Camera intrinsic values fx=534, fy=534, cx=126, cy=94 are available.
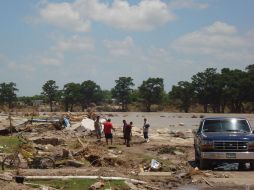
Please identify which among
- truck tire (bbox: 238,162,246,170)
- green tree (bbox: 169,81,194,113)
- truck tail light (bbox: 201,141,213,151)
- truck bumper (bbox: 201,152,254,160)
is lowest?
truck tire (bbox: 238,162,246,170)

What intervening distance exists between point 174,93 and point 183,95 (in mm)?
2001

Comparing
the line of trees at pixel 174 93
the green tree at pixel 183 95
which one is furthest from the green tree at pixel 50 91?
the green tree at pixel 183 95

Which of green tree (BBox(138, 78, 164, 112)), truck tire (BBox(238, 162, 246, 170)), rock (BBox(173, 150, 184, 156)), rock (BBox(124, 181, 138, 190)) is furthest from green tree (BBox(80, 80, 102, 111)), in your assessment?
rock (BBox(124, 181, 138, 190))

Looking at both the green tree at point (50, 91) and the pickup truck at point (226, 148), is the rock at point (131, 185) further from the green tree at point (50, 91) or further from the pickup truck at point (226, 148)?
the green tree at point (50, 91)

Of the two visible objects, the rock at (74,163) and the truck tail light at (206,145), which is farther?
the rock at (74,163)

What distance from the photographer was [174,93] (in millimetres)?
113750

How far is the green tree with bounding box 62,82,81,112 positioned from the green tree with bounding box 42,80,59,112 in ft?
8.18

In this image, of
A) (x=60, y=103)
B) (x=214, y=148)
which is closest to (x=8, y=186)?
(x=214, y=148)

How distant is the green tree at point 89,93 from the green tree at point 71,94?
5.05 ft

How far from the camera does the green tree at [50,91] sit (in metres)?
130

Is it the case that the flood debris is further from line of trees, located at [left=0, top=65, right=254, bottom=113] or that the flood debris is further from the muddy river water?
line of trees, located at [left=0, top=65, right=254, bottom=113]

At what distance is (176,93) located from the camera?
112938mm

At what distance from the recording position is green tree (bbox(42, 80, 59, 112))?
426 feet

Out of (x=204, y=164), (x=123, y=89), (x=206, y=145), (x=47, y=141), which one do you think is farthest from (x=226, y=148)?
(x=123, y=89)
